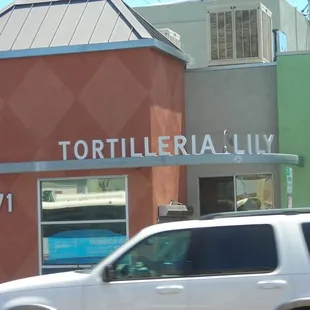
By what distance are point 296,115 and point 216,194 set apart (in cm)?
247

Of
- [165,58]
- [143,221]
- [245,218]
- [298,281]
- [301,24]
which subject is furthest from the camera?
[301,24]

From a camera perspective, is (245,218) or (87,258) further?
(87,258)

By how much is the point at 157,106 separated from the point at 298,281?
7.89 metres

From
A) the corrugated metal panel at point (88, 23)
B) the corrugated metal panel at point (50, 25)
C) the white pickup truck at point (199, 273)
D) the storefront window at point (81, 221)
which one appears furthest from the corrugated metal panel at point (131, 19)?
the white pickup truck at point (199, 273)

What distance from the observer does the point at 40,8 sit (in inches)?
632

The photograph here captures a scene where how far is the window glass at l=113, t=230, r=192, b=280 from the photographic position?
7488mm

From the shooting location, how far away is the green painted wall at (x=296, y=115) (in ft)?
50.1

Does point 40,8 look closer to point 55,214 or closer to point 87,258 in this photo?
point 55,214

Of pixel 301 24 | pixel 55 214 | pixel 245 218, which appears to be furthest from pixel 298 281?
pixel 301 24

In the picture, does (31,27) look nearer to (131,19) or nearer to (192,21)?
(131,19)

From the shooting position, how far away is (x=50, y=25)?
50.6 ft

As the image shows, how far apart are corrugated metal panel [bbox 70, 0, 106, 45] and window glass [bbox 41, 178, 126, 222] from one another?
2945mm

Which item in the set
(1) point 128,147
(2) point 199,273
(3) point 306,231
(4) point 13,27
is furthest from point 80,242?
(3) point 306,231

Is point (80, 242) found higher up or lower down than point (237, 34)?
lower down
